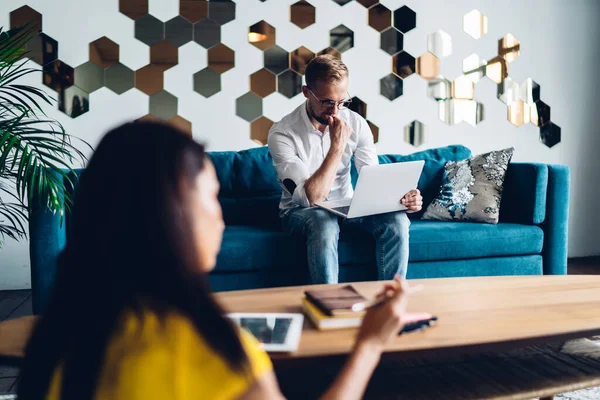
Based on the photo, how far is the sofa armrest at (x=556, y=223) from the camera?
233 cm

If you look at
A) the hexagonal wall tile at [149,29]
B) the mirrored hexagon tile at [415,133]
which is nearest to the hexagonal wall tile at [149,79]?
the hexagonal wall tile at [149,29]

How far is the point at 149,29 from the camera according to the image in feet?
9.40

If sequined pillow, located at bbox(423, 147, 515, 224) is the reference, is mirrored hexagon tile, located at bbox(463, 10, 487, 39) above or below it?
above

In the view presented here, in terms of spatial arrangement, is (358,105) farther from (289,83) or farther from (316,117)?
(316,117)

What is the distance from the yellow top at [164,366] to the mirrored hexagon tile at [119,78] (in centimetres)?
258

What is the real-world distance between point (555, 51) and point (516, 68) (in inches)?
12.1

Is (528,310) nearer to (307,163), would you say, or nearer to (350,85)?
(307,163)

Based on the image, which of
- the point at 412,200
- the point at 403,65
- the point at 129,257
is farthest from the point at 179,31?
the point at 129,257

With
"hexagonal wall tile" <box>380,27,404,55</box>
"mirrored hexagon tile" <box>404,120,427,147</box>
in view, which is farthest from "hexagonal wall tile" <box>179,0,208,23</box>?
"mirrored hexagon tile" <box>404,120,427,147</box>

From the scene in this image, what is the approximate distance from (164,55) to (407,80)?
1438mm

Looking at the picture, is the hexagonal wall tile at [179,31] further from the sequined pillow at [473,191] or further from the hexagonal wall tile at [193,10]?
the sequined pillow at [473,191]

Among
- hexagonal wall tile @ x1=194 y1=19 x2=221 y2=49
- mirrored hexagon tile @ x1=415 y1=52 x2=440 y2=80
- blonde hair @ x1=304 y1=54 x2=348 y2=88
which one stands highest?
hexagonal wall tile @ x1=194 y1=19 x2=221 y2=49

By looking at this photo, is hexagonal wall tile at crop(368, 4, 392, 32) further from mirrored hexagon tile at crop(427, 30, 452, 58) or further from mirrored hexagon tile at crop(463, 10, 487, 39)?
mirrored hexagon tile at crop(463, 10, 487, 39)

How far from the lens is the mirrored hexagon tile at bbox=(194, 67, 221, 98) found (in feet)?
9.61
